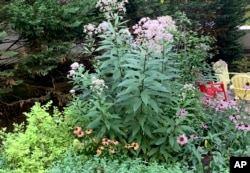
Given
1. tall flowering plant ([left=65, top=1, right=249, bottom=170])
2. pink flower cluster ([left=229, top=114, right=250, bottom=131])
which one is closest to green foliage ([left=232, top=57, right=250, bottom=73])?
pink flower cluster ([left=229, top=114, right=250, bottom=131])

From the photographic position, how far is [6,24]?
425cm

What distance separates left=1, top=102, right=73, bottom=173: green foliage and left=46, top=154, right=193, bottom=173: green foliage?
127 millimetres

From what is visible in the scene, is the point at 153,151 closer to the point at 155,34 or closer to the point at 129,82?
the point at 129,82

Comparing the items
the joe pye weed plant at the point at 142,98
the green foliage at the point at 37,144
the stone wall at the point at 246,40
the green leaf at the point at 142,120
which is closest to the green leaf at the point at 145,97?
the joe pye weed plant at the point at 142,98

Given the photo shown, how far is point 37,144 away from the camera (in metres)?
3.19

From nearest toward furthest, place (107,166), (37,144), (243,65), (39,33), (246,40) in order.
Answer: (107,166) → (37,144) → (39,33) → (243,65) → (246,40)

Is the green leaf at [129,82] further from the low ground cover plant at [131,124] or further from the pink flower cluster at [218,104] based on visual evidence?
the pink flower cluster at [218,104]

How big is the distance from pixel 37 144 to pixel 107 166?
2.21ft

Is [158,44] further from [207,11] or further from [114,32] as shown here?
[207,11]

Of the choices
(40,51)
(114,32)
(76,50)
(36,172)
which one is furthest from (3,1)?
(36,172)

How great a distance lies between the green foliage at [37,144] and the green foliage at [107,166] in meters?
0.13

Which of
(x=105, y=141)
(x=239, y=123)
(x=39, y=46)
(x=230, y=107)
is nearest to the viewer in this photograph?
(x=105, y=141)

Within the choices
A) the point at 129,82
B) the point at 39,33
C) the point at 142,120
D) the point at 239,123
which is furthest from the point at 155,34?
the point at 39,33

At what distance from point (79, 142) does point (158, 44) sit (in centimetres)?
92
